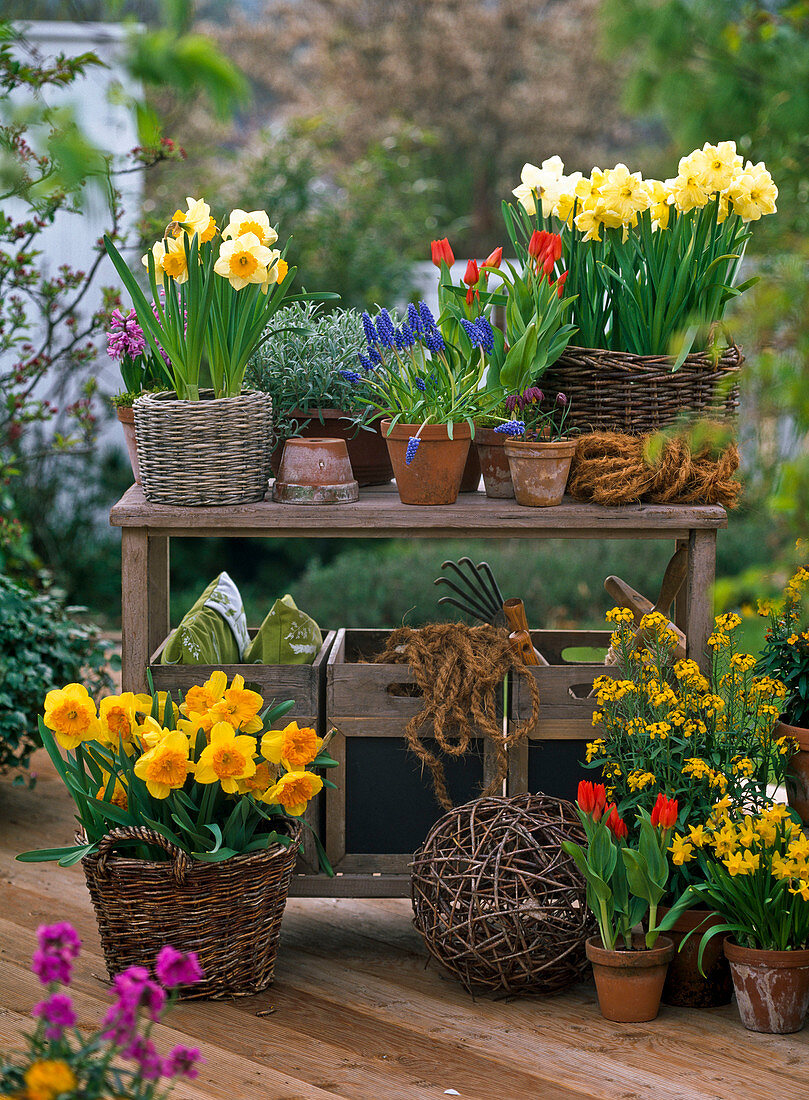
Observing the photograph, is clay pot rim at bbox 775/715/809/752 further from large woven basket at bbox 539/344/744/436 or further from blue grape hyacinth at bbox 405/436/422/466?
blue grape hyacinth at bbox 405/436/422/466

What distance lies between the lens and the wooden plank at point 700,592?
228cm

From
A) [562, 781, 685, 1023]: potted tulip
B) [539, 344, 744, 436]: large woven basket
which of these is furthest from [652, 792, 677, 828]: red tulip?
[539, 344, 744, 436]: large woven basket

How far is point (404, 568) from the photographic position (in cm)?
582

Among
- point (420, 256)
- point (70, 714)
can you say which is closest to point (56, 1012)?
point (70, 714)

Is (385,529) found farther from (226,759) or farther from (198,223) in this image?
(198,223)

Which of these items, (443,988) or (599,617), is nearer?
(443,988)

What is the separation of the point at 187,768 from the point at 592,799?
2.27 feet

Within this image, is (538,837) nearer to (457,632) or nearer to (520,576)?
(457,632)

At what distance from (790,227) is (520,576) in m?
2.17

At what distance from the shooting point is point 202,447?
7.27 feet

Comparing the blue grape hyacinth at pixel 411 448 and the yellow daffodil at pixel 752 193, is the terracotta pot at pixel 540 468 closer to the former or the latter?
the blue grape hyacinth at pixel 411 448

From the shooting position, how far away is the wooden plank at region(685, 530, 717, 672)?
7.48 ft

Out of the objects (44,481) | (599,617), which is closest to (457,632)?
(599,617)

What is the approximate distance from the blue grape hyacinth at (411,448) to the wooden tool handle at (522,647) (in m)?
0.41
